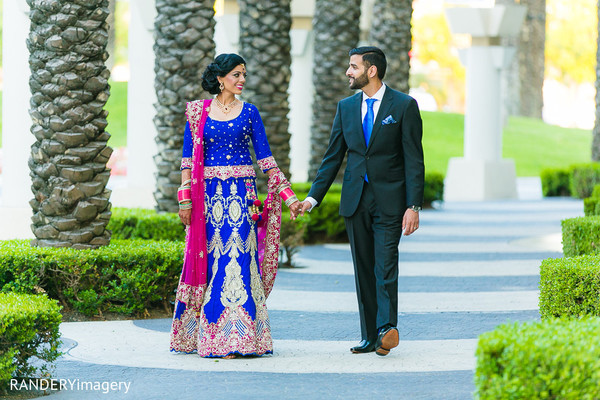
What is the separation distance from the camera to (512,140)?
36.1 metres

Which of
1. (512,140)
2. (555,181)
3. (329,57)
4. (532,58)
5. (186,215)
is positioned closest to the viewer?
(186,215)

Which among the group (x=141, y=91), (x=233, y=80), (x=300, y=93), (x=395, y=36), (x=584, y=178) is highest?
(x=395, y=36)

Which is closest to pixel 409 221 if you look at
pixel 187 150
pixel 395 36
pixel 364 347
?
pixel 364 347

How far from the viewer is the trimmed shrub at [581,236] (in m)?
9.06

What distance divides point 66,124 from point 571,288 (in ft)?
13.9

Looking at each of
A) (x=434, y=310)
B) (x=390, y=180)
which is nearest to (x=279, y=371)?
(x=390, y=180)

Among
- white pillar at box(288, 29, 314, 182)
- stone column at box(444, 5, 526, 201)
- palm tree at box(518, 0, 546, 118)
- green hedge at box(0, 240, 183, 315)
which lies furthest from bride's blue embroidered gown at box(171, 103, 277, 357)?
palm tree at box(518, 0, 546, 118)

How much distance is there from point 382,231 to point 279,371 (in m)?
1.19

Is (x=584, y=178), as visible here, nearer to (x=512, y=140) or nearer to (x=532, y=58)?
(x=512, y=140)

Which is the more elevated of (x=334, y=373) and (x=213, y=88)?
(x=213, y=88)

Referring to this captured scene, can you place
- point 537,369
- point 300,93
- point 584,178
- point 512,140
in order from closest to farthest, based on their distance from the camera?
point 537,369 → point 300,93 → point 584,178 → point 512,140

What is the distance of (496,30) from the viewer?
2216 cm

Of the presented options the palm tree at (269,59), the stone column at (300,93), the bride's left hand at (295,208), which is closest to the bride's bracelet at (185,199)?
the bride's left hand at (295,208)

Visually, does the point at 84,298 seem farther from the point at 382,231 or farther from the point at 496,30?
the point at 496,30
